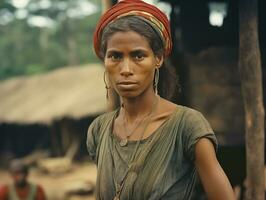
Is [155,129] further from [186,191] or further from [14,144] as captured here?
[14,144]

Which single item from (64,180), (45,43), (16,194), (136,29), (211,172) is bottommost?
(64,180)

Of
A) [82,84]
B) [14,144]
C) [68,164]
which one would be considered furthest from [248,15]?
[14,144]

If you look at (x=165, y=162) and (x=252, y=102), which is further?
(x=252, y=102)

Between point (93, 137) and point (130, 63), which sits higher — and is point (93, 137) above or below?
below

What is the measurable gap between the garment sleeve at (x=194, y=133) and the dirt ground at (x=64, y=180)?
9942 millimetres

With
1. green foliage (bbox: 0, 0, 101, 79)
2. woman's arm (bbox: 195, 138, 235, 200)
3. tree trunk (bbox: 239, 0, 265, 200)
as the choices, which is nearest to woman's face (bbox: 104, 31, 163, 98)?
woman's arm (bbox: 195, 138, 235, 200)

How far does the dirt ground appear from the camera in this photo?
12.2m

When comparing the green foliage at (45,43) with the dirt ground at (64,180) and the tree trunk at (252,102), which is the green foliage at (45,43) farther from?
the tree trunk at (252,102)

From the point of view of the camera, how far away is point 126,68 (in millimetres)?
1888

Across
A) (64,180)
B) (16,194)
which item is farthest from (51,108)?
(16,194)

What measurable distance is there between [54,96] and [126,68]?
1560cm

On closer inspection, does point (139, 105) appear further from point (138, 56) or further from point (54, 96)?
point (54, 96)

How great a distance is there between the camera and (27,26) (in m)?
28.1

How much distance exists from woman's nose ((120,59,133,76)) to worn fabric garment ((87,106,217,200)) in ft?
0.79
